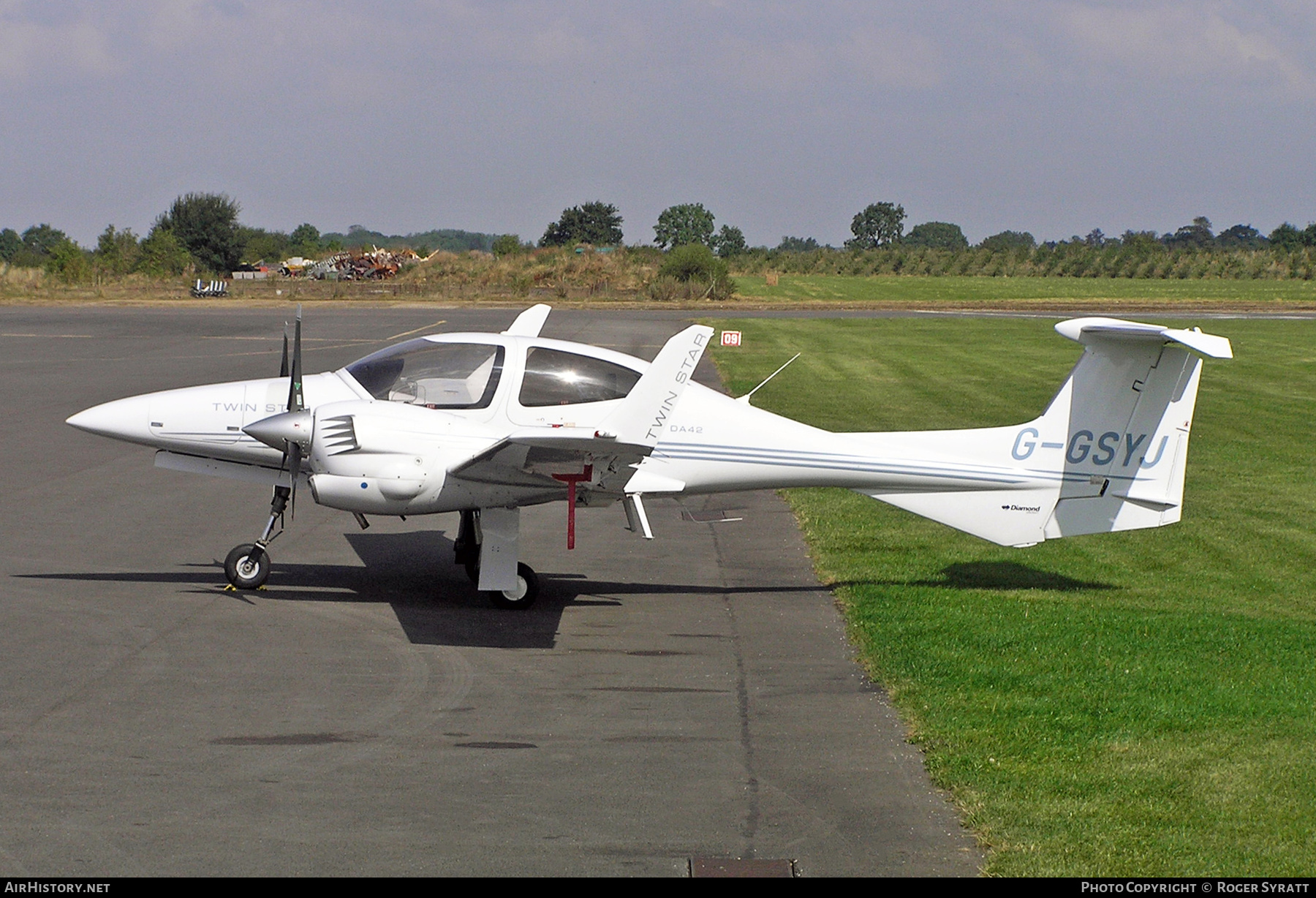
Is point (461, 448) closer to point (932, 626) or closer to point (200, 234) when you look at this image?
point (932, 626)

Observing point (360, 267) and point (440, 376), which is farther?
point (360, 267)

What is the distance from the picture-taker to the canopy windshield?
36.9 ft

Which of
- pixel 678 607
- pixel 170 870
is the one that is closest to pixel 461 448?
A: pixel 678 607

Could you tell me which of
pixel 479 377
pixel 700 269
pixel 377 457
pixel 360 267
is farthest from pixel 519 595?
pixel 360 267

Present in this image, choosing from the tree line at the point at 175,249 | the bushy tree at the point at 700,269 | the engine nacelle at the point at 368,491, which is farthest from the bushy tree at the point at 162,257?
the engine nacelle at the point at 368,491

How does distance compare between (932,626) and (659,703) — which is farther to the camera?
(932,626)

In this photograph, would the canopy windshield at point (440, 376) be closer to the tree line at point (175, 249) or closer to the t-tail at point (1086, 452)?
the t-tail at point (1086, 452)

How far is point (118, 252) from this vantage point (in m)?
95.0

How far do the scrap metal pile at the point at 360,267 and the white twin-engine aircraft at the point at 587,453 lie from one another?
73.2 metres

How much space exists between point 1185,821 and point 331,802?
15.4ft

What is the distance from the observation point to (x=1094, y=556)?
14.2 meters

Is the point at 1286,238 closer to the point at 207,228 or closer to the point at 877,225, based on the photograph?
the point at 877,225

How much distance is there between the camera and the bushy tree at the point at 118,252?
9169 centimetres

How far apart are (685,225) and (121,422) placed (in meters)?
132
